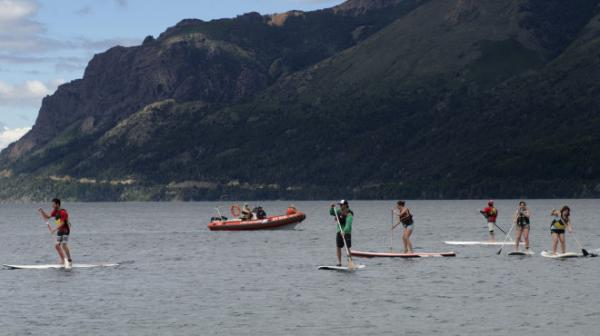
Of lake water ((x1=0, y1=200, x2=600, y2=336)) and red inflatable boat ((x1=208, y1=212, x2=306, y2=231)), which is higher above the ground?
red inflatable boat ((x1=208, y1=212, x2=306, y2=231))

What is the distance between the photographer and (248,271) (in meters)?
60.8

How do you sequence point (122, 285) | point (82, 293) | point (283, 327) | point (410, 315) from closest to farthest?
1. point (283, 327)
2. point (410, 315)
3. point (82, 293)
4. point (122, 285)

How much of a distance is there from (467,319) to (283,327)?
21.6 ft

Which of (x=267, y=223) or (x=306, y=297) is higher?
(x=267, y=223)

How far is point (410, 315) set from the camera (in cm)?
4038

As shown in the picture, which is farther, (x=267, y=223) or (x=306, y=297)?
(x=267, y=223)

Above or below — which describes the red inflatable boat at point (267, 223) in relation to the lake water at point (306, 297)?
above

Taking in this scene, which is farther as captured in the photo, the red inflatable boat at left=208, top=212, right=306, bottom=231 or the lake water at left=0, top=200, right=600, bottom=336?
the red inflatable boat at left=208, top=212, right=306, bottom=231

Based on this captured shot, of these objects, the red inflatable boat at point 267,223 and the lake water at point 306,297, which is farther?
the red inflatable boat at point 267,223

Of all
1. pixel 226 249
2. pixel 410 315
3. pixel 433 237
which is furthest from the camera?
pixel 433 237

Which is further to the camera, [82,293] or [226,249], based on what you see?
[226,249]

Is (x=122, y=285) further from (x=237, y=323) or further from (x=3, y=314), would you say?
(x=237, y=323)

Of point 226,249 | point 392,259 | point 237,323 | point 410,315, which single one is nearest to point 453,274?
point 392,259

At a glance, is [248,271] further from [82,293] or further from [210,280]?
[82,293]
